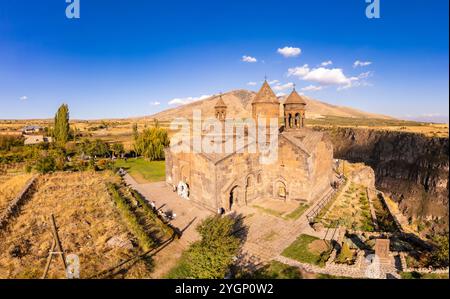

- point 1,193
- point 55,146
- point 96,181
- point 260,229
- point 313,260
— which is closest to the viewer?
point 313,260

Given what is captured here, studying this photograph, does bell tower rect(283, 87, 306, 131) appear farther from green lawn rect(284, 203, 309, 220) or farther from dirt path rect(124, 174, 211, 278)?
dirt path rect(124, 174, 211, 278)

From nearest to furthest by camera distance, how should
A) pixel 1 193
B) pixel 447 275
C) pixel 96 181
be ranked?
pixel 447 275 < pixel 1 193 < pixel 96 181

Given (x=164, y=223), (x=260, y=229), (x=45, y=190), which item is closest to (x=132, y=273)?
(x=164, y=223)

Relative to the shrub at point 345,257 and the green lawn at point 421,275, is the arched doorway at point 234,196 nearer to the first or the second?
the shrub at point 345,257

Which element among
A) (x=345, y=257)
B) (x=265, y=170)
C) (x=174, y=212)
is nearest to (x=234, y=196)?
(x=265, y=170)

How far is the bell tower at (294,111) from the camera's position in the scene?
20625 mm

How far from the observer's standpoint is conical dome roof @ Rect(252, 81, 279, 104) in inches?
814

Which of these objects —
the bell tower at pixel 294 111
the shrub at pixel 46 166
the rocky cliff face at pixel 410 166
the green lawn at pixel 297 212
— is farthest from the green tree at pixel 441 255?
the shrub at pixel 46 166

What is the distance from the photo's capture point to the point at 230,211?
17797 mm

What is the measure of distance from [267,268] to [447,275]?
7398 millimetres

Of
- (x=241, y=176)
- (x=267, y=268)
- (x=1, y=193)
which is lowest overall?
(x=267, y=268)

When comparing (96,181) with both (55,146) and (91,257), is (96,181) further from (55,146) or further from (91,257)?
(55,146)

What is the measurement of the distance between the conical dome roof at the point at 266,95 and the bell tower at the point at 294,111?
3.65ft

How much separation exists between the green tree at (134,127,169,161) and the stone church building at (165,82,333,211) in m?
16.6
